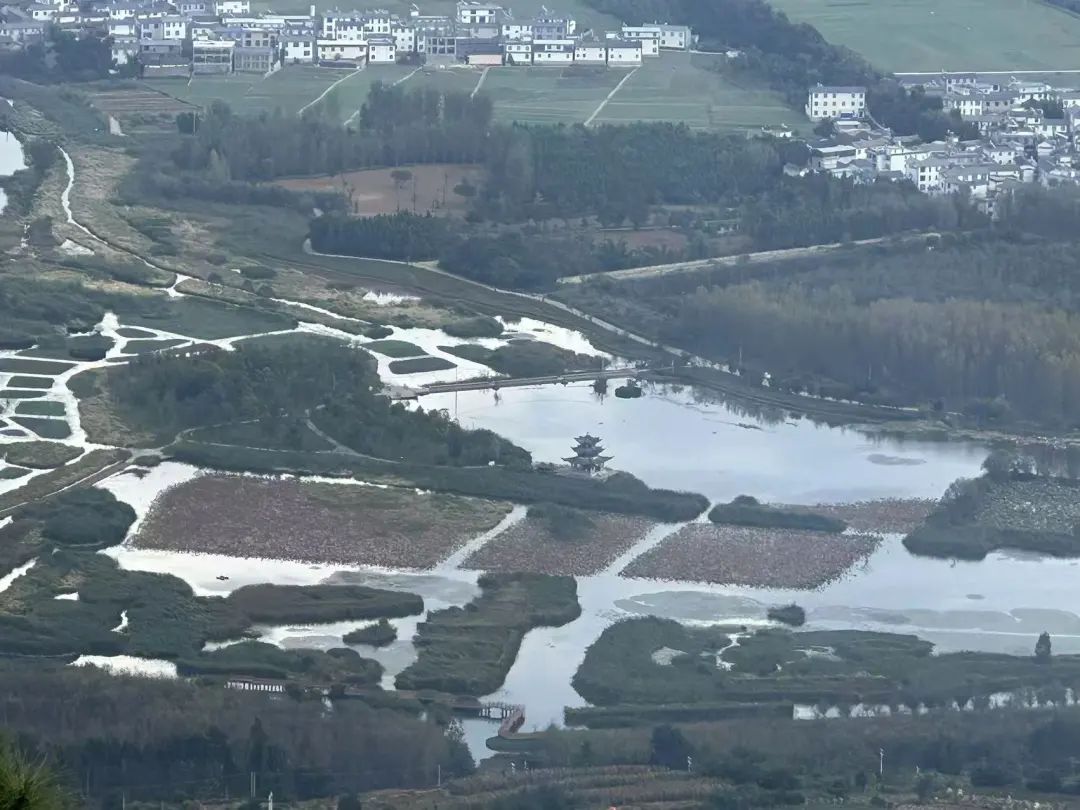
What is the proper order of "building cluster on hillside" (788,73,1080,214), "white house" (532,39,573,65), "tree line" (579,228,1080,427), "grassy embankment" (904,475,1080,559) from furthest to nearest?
"white house" (532,39,573,65)
"building cluster on hillside" (788,73,1080,214)
"tree line" (579,228,1080,427)
"grassy embankment" (904,475,1080,559)

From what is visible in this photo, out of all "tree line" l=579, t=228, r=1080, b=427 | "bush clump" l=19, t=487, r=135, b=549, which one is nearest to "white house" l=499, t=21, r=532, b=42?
"tree line" l=579, t=228, r=1080, b=427

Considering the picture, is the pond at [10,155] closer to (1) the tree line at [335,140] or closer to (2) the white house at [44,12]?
(1) the tree line at [335,140]

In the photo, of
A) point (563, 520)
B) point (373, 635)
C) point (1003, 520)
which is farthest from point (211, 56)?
point (373, 635)

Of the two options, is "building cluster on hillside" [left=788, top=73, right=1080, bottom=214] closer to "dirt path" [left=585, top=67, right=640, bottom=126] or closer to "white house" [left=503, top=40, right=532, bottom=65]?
"dirt path" [left=585, top=67, right=640, bottom=126]

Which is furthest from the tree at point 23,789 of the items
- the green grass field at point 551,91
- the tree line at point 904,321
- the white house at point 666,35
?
the white house at point 666,35

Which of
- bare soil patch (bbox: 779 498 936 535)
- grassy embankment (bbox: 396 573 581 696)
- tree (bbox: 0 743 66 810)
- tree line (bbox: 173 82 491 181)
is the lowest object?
grassy embankment (bbox: 396 573 581 696)

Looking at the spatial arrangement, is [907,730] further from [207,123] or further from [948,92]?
[948,92]

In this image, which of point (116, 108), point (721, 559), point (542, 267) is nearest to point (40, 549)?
point (721, 559)

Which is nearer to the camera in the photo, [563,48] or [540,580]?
[540,580]
